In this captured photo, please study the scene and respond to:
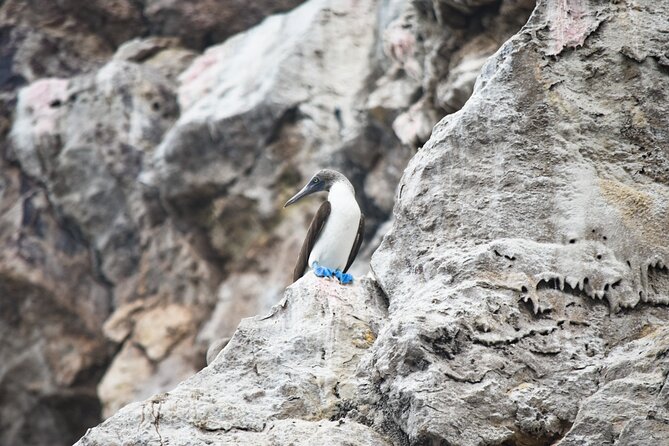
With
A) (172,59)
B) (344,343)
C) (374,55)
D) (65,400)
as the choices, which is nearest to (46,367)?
(65,400)

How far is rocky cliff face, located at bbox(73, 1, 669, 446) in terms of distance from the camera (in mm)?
6133

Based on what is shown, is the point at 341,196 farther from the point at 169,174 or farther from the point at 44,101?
the point at 44,101

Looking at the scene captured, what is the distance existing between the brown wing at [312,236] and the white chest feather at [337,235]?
0.04 metres

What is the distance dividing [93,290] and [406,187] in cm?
1069

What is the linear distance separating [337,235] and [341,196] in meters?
0.53

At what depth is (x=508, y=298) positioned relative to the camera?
657 centimetres

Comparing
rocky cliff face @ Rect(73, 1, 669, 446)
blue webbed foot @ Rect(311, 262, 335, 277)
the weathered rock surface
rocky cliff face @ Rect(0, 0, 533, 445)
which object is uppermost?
rocky cliff face @ Rect(73, 1, 669, 446)

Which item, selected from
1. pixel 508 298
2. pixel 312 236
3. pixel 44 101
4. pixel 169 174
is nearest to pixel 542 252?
pixel 508 298

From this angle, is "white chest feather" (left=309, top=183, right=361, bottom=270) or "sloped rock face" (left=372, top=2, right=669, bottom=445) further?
"white chest feather" (left=309, top=183, right=361, bottom=270)

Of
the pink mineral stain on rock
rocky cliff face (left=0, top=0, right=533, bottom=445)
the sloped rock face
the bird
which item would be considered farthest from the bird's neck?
the pink mineral stain on rock

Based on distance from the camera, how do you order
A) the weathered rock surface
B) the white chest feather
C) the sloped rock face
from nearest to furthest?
the sloped rock face < the weathered rock surface < the white chest feather

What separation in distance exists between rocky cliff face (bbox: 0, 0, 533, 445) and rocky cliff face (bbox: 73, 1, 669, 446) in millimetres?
5859

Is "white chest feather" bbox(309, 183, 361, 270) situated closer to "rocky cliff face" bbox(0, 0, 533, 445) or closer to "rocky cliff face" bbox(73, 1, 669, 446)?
"rocky cliff face" bbox(73, 1, 669, 446)

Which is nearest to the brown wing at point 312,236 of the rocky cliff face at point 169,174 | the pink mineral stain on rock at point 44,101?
the rocky cliff face at point 169,174
